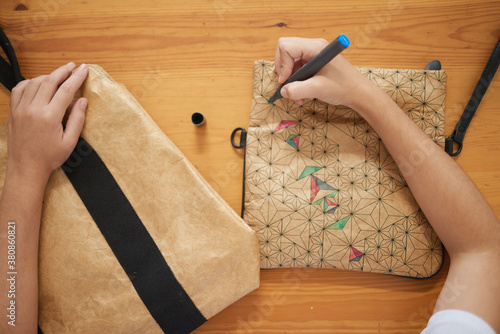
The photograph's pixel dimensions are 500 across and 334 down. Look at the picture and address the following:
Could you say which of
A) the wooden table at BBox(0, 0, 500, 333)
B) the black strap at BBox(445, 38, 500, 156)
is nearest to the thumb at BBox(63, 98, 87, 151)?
the wooden table at BBox(0, 0, 500, 333)

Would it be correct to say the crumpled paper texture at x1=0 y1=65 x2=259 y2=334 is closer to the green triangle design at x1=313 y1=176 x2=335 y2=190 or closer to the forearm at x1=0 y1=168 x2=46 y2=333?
the forearm at x1=0 y1=168 x2=46 y2=333

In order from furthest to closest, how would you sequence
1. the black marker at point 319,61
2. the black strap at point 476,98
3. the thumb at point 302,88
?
the black strap at point 476,98, the thumb at point 302,88, the black marker at point 319,61

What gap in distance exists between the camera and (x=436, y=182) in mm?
547

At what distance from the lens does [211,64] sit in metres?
0.70

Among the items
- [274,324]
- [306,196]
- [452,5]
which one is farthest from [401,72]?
[274,324]

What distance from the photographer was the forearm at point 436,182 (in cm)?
A: 52

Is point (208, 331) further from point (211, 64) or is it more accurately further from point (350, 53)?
point (350, 53)

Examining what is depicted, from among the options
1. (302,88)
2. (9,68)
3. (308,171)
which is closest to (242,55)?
(302,88)

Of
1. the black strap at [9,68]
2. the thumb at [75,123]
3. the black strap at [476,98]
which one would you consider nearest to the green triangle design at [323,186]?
the black strap at [476,98]

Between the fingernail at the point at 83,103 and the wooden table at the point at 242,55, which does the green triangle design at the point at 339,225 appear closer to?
the wooden table at the point at 242,55

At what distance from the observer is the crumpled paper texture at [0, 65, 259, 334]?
571 millimetres

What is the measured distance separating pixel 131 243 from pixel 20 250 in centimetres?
21

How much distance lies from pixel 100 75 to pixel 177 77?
0.57 feet

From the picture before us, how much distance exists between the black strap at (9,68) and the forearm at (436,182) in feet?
2.66
